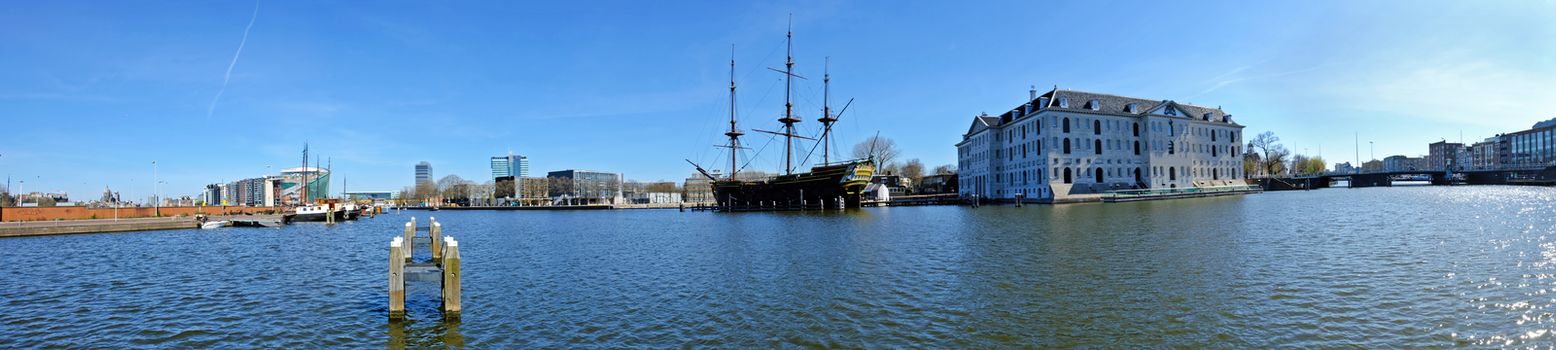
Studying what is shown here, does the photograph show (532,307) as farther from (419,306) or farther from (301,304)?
(301,304)

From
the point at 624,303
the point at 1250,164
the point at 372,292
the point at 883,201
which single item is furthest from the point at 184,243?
the point at 1250,164

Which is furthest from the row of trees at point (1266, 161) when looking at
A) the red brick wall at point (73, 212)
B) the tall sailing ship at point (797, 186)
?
the red brick wall at point (73, 212)

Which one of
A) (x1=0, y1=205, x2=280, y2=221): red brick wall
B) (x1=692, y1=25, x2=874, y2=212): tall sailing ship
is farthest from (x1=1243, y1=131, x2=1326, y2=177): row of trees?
(x1=0, y1=205, x2=280, y2=221): red brick wall

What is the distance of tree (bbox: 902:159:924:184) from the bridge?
66.6m

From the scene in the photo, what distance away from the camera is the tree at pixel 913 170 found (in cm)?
16025

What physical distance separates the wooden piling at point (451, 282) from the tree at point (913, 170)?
148532 millimetres

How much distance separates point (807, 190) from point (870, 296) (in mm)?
68030

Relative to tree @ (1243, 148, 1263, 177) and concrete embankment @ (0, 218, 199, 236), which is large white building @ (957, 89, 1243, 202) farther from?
concrete embankment @ (0, 218, 199, 236)

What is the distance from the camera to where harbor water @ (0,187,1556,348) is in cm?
1182

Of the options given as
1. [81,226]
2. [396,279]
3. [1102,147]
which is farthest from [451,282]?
[1102,147]

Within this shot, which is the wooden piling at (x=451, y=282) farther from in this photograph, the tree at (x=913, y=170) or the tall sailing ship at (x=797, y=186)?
the tree at (x=913, y=170)

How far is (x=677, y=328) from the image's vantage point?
12805 millimetres

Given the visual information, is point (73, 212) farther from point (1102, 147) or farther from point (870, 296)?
point (1102, 147)

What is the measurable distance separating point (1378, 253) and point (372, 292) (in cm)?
2953
